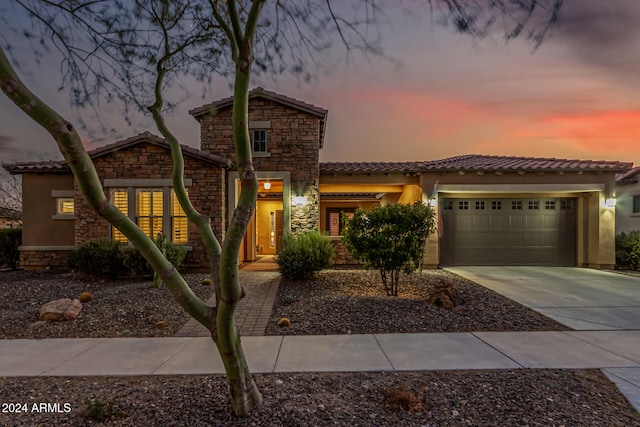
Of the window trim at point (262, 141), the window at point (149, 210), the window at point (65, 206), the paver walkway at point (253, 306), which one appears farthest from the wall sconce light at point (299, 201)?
the window at point (65, 206)

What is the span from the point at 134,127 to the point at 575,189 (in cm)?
1258

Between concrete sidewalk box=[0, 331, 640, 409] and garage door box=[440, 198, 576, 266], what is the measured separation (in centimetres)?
651

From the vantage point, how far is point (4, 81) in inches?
76.5

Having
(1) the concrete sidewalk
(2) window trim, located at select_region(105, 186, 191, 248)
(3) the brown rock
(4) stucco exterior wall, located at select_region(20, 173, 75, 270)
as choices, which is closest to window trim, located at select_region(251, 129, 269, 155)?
(2) window trim, located at select_region(105, 186, 191, 248)

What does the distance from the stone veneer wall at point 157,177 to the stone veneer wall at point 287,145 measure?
1.40 meters

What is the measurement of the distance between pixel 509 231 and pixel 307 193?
23.4 ft

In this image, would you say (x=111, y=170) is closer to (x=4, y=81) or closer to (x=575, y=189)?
(x=4, y=81)

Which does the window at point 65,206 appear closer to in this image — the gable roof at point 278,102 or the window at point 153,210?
the window at point 153,210

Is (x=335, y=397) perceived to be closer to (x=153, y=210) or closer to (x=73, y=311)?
(x=73, y=311)

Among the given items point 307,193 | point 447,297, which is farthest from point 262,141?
point 447,297

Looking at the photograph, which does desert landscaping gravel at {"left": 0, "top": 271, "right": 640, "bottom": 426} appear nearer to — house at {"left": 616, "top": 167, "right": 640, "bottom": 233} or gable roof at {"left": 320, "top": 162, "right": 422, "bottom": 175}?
gable roof at {"left": 320, "top": 162, "right": 422, "bottom": 175}

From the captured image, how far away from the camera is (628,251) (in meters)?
10.9

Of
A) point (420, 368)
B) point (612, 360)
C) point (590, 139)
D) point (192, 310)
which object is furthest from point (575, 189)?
point (192, 310)

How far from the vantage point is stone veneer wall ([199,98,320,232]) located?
1105 cm
